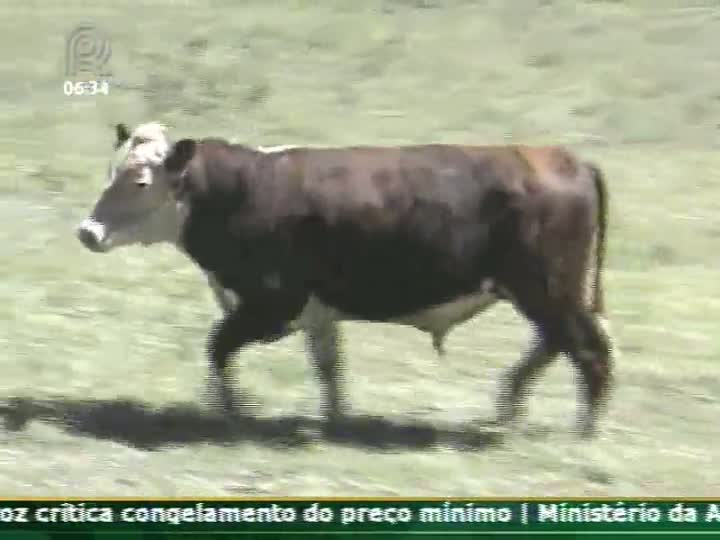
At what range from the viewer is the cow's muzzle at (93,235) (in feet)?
10.5

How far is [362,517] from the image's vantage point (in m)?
3.19

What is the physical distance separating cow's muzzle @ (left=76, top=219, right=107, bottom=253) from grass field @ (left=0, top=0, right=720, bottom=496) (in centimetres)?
8

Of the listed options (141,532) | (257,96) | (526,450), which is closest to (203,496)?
(141,532)

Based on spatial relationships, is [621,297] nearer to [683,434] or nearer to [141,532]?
[683,434]

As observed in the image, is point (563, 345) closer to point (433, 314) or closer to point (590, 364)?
point (590, 364)

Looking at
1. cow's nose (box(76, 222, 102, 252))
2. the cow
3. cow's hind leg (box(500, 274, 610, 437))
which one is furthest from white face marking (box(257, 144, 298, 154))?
cow's hind leg (box(500, 274, 610, 437))

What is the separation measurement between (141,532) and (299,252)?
2.12 ft

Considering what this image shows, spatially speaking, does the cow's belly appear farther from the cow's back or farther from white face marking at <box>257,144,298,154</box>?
white face marking at <box>257,144,298,154</box>

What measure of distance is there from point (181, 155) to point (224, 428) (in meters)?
0.57

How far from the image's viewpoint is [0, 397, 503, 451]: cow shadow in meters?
3.27

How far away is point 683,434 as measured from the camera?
327 cm

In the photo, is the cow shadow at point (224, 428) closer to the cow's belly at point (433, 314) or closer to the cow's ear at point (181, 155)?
the cow's belly at point (433, 314)
